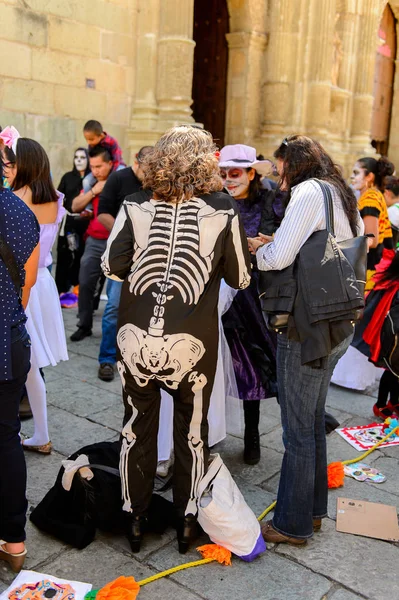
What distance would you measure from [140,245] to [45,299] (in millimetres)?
1481

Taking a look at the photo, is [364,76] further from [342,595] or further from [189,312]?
[342,595]

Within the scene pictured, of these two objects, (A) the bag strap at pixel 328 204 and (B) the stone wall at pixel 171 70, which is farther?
(B) the stone wall at pixel 171 70

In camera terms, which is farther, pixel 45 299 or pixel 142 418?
pixel 45 299

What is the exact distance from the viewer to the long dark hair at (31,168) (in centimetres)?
345

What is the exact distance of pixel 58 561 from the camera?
275cm

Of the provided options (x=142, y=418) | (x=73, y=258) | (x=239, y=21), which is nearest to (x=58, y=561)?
(x=142, y=418)

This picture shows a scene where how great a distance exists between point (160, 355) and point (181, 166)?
759 mm

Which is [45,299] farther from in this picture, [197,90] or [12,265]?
[197,90]

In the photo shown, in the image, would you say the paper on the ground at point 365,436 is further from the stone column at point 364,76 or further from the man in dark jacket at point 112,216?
the stone column at point 364,76

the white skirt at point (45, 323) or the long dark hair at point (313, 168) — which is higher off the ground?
the long dark hair at point (313, 168)

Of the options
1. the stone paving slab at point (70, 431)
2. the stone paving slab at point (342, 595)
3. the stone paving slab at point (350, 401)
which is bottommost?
the stone paving slab at point (350, 401)

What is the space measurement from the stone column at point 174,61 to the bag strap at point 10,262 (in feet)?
21.4

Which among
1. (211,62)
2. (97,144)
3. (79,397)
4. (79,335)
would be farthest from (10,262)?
(211,62)

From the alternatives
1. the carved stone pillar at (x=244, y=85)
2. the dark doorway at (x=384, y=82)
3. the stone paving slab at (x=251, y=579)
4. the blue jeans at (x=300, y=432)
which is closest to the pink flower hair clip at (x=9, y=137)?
the blue jeans at (x=300, y=432)
